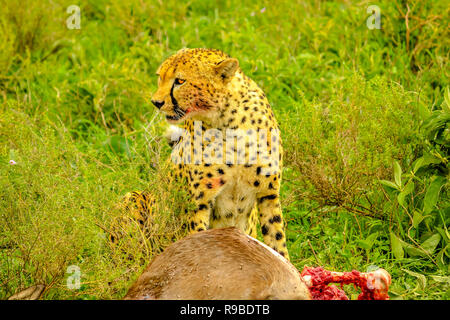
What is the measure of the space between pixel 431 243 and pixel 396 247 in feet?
0.65

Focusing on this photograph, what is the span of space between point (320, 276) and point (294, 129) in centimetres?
173

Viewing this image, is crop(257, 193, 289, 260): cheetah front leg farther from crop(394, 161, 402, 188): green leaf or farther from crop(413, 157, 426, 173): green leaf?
crop(413, 157, 426, 173): green leaf

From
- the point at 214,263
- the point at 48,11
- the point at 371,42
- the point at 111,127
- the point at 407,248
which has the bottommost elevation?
the point at 407,248

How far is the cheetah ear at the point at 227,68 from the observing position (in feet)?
11.2

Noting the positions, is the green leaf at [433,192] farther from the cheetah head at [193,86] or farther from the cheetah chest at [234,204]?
the cheetah head at [193,86]

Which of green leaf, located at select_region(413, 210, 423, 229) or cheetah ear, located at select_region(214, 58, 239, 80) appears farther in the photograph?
green leaf, located at select_region(413, 210, 423, 229)

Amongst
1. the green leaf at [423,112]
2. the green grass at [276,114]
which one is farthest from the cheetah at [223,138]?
the green leaf at [423,112]

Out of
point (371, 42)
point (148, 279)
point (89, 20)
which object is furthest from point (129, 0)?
point (148, 279)

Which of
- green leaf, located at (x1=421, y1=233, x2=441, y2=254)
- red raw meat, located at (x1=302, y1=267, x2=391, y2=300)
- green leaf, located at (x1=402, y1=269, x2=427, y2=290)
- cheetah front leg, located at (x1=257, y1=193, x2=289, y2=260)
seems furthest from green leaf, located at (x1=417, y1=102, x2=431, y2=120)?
red raw meat, located at (x1=302, y1=267, x2=391, y2=300)

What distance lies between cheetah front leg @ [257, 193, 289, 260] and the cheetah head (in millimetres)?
A: 563

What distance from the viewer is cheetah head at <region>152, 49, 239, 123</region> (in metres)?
3.43

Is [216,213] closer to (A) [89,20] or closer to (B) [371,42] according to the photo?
(B) [371,42]

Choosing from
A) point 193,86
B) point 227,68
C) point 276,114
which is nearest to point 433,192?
point 227,68

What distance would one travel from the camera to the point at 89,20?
283 inches
